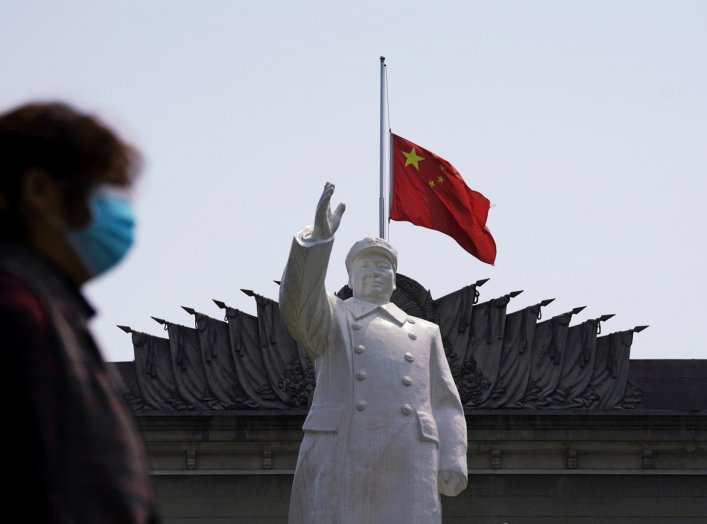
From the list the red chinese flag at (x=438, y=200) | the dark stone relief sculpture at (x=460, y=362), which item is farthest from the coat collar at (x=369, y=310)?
the dark stone relief sculpture at (x=460, y=362)

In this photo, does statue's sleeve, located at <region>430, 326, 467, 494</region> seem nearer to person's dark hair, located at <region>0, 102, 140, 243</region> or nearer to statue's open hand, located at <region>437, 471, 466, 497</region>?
statue's open hand, located at <region>437, 471, 466, 497</region>

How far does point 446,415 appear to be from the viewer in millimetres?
7832

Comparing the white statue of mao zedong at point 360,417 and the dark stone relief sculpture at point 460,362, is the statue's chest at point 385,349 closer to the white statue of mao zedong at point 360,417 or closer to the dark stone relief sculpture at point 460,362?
the white statue of mao zedong at point 360,417

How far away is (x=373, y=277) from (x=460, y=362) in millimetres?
17559

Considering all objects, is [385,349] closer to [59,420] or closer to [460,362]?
[59,420]

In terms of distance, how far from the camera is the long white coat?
7.34 metres

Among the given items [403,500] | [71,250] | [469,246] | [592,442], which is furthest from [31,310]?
[592,442]

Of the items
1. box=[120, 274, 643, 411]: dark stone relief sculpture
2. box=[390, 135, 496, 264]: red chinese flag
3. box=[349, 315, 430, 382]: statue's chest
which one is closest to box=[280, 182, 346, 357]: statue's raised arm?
box=[349, 315, 430, 382]: statue's chest

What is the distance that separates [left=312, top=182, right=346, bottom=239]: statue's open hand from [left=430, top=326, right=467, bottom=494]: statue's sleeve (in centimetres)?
90

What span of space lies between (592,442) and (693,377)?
2293 millimetres

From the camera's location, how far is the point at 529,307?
25609 millimetres

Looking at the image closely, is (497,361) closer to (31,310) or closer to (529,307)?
(529,307)

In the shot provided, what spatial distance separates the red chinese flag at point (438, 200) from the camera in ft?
62.4

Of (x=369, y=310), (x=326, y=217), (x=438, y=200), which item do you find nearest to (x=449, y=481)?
(x=369, y=310)
